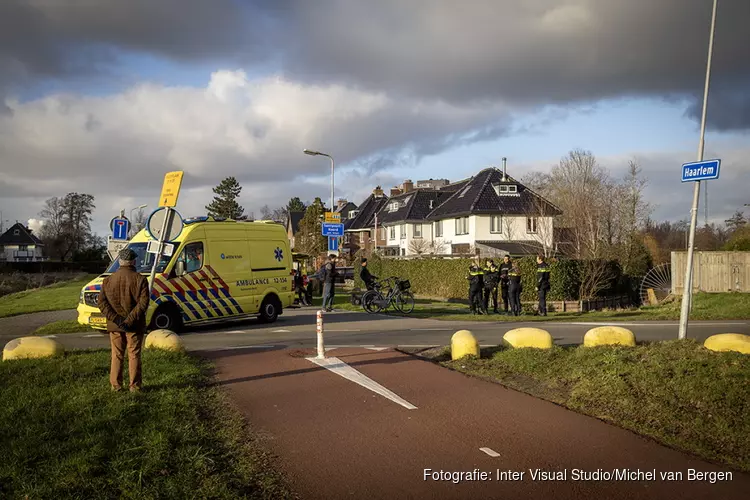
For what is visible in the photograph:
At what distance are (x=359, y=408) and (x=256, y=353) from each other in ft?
15.5

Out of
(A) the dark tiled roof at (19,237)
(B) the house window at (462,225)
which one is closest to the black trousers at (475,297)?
(B) the house window at (462,225)

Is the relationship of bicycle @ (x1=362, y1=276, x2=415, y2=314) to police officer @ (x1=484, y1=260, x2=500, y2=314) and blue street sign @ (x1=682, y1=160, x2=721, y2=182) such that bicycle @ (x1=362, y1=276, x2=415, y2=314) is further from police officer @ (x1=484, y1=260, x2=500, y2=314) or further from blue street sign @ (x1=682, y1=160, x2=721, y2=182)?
blue street sign @ (x1=682, y1=160, x2=721, y2=182)

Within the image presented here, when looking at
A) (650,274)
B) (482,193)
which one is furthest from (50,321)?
(482,193)

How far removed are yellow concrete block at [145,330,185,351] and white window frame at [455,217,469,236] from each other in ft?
141

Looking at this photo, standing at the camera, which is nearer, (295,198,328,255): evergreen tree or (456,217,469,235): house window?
(456,217,469,235): house window

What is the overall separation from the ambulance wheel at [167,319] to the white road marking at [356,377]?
19.2ft

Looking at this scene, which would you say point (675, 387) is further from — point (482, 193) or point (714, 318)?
point (482, 193)

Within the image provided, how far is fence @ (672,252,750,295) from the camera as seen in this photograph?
26.4m

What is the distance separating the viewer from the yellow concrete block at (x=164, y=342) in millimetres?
10732

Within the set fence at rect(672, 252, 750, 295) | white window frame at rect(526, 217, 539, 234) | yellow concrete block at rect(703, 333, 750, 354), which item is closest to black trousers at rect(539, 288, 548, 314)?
fence at rect(672, 252, 750, 295)

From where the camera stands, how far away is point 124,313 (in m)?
7.56

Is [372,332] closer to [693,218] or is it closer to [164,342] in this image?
[164,342]

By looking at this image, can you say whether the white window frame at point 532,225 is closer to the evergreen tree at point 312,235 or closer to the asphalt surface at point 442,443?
the evergreen tree at point 312,235

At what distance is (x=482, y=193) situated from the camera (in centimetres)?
5241
